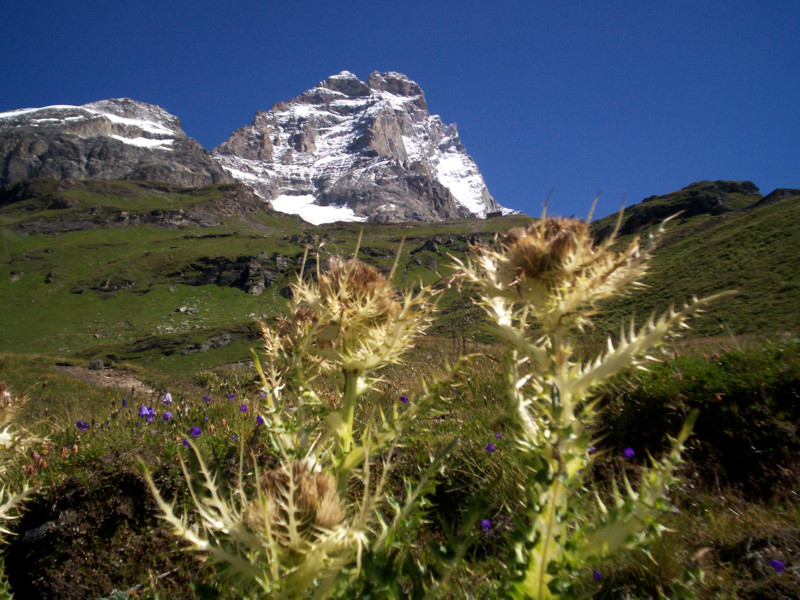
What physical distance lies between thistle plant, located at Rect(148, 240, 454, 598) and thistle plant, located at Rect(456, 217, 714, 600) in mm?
460

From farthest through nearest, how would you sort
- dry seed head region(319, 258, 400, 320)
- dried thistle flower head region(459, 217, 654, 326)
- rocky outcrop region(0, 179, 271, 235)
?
rocky outcrop region(0, 179, 271, 235)
dry seed head region(319, 258, 400, 320)
dried thistle flower head region(459, 217, 654, 326)

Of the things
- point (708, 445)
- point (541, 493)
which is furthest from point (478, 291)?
point (708, 445)

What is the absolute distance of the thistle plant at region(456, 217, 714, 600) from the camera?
150 cm

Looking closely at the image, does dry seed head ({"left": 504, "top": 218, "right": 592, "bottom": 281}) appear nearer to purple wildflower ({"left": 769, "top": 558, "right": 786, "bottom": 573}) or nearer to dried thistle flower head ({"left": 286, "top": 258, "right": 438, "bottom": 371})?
dried thistle flower head ({"left": 286, "top": 258, "right": 438, "bottom": 371})

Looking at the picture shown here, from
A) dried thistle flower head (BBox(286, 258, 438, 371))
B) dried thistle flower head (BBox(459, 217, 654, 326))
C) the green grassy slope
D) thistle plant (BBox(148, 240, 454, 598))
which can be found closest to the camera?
thistle plant (BBox(148, 240, 454, 598))

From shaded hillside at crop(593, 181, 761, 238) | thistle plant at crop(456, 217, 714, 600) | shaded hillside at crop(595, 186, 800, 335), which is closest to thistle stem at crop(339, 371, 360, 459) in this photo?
thistle plant at crop(456, 217, 714, 600)

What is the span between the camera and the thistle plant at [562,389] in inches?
59.2

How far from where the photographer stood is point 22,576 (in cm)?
360

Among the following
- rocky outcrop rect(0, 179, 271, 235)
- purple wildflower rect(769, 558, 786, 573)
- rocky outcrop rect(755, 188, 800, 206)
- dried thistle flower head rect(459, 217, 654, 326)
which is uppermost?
rocky outcrop rect(0, 179, 271, 235)

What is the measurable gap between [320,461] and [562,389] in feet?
3.75

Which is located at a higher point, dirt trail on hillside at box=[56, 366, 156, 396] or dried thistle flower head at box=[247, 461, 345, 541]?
dried thistle flower head at box=[247, 461, 345, 541]

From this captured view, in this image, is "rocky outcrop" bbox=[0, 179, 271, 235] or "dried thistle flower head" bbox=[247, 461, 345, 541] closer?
"dried thistle flower head" bbox=[247, 461, 345, 541]

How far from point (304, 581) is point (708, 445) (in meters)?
3.86

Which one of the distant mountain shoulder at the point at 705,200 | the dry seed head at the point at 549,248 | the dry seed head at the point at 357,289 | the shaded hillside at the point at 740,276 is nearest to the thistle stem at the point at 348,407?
the dry seed head at the point at 357,289
